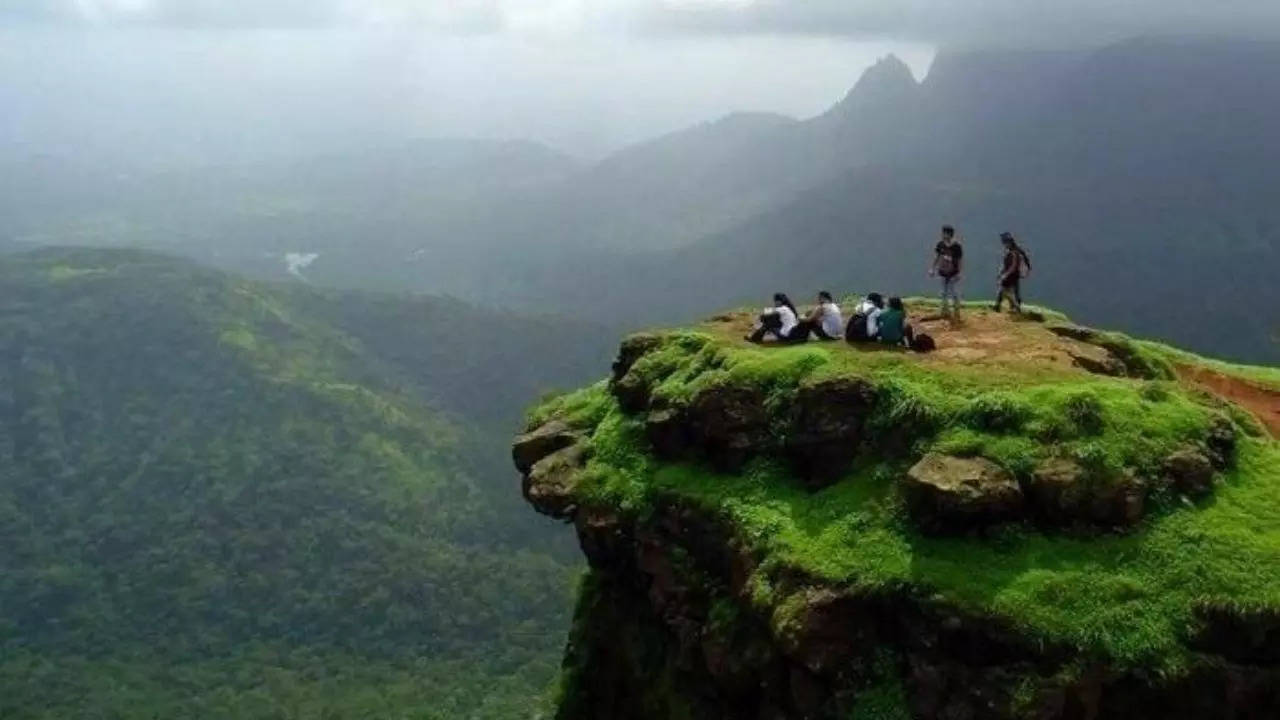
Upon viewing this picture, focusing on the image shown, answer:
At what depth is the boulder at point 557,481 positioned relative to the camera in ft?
69.9

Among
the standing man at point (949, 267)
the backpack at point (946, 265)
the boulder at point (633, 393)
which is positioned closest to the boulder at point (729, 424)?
the boulder at point (633, 393)

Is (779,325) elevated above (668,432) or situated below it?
above

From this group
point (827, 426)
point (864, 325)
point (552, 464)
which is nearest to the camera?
point (827, 426)

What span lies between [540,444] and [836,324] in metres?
7.18

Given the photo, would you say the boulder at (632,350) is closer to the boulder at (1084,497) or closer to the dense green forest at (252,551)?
the boulder at (1084,497)

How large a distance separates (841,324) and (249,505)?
147682mm

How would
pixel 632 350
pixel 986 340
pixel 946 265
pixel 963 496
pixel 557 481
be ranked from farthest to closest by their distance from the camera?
pixel 946 265
pixel 632 350
pixel 986 340
pixel 557 481
pixel 963 496

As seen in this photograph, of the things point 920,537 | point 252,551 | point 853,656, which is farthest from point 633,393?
point 252,551

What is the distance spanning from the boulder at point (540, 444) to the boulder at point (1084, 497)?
10.7 metres

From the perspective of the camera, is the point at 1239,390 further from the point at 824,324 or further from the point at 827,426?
the point at 827,426

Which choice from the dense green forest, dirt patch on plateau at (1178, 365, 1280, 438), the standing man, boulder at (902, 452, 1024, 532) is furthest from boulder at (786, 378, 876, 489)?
the dense green forest

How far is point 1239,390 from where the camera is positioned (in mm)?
25797

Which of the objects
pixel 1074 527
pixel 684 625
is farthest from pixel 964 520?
pixel 684 625

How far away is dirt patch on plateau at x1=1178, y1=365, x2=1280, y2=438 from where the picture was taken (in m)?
23.9
